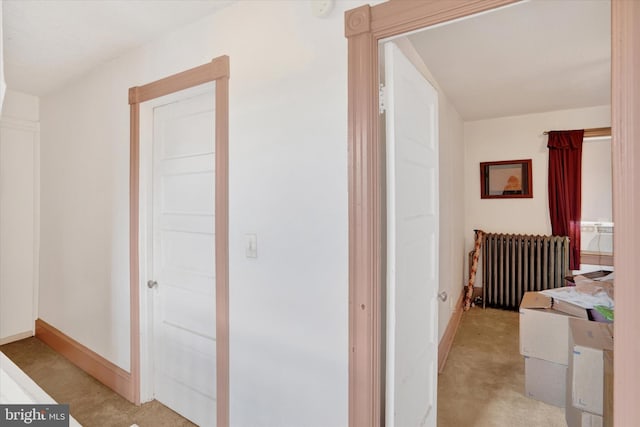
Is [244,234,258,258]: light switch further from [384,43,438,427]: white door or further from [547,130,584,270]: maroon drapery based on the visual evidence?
[547,130,584,270]: maroon drapery

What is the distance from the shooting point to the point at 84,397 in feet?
7.64

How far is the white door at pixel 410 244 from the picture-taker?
1295 mm

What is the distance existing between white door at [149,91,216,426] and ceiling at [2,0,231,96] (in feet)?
1.44

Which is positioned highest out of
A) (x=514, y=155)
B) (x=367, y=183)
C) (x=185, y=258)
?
(x=514, y=155)

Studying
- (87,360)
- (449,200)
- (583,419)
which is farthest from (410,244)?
(87,360)

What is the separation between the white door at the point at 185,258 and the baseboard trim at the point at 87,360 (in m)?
0.26

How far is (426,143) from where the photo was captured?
67.3 inches

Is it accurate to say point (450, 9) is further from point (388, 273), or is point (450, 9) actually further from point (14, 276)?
point (14, 276)

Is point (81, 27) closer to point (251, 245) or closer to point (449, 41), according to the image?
point (251, 245)

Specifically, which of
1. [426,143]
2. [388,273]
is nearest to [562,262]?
[426,143]

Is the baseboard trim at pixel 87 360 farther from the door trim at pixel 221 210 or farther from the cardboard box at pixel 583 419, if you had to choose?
the cardboard box at pixel 583 419

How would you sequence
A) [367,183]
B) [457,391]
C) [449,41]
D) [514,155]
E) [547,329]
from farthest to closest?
1. [514,155]
2. [457,391]
3. [547,329]
4. [449,41]
5. [367,183]

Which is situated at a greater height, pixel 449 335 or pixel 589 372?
pixel 589 372

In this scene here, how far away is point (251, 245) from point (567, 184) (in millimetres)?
3933
